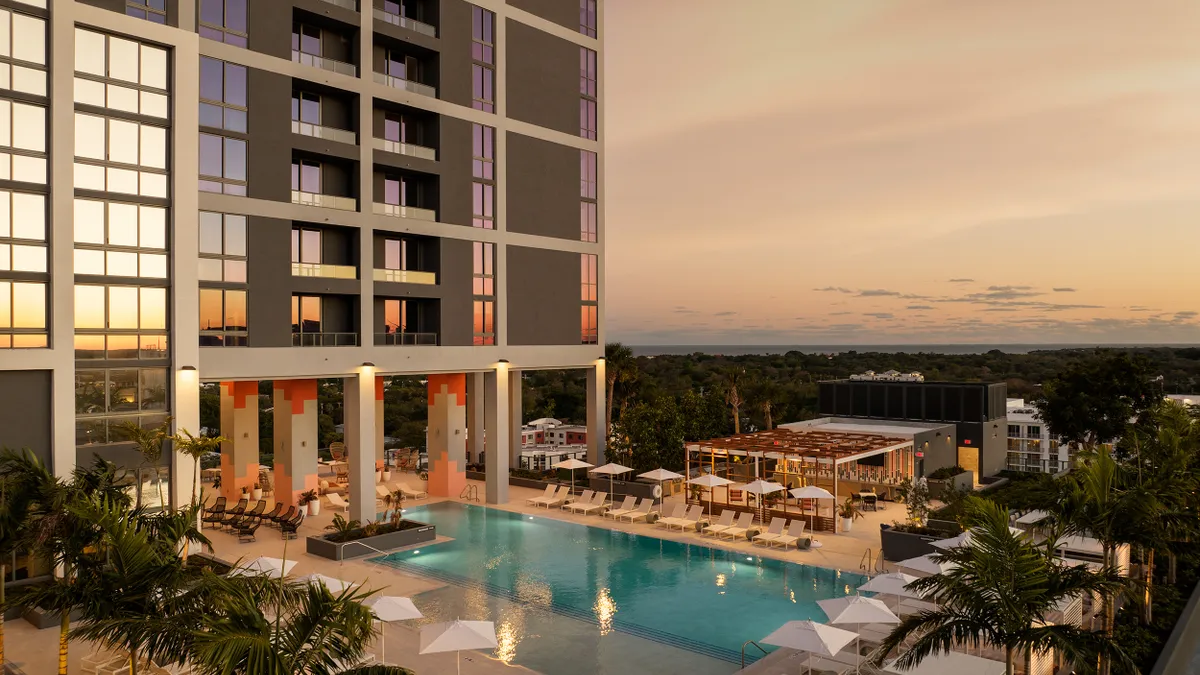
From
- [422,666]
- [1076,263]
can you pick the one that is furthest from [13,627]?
[1076,263]

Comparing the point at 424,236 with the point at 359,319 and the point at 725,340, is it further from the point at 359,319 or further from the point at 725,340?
the point at 725,340

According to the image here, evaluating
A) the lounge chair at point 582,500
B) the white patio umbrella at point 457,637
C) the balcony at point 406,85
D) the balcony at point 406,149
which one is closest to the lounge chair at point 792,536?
the lounge chair at point 582,500

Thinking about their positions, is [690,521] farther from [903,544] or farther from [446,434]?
[446,434]

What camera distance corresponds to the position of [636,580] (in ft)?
66.1

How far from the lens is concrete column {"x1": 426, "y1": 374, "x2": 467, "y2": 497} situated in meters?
32.0

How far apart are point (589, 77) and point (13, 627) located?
2842 centimetres

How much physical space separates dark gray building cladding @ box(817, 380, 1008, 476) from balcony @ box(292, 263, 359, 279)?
86.8 feet

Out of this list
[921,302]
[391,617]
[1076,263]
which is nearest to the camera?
[391,617]

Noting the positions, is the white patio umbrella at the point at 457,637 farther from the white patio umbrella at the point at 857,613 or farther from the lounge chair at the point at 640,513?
the lounge chair at the point at 640,513

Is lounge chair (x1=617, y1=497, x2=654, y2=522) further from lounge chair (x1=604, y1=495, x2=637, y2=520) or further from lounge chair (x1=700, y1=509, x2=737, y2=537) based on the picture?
lounge chair (x1=700, y1=509, x2=737, y2=537)

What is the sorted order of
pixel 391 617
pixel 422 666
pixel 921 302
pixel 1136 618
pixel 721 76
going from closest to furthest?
pixel 391 617, pixel 422 666, pixel 1136 618, pixel 721 76, pixel 921 302

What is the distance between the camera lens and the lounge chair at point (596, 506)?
28.1 m

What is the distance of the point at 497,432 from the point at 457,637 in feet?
59.1

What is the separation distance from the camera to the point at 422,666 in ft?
46.0
